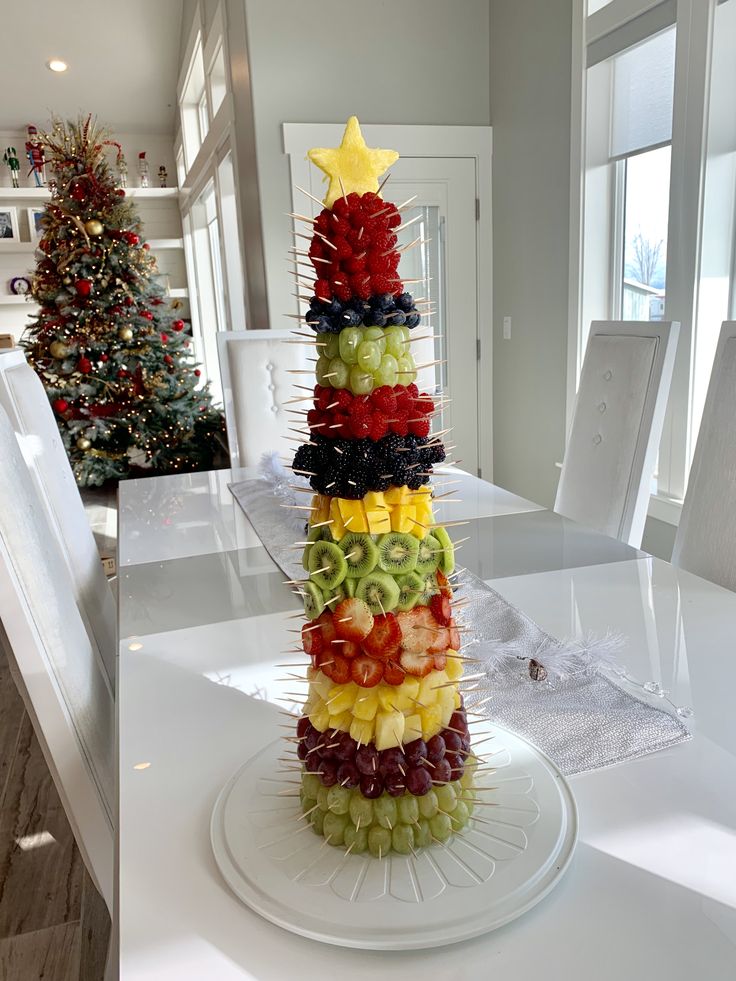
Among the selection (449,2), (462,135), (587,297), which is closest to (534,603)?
(587,297)

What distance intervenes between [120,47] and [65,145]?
168cm

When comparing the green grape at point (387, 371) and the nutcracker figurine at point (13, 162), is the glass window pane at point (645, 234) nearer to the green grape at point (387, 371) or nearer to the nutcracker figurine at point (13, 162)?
the green grape at point (387, 371)

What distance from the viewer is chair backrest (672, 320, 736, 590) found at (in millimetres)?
1420

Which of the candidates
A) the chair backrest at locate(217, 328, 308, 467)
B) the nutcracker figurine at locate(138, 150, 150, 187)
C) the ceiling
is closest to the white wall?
the chair backrest at locate(217, 328, 308, 467)

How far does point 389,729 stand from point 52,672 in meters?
0.44

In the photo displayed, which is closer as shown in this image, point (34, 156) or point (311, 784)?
point (311, 784)

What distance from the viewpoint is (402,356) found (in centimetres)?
62

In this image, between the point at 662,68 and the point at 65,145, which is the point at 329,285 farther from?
the point at 65,145

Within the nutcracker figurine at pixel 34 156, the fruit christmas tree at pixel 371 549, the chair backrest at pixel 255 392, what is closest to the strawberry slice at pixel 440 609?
the fruit christmas tree at pixel 371 549

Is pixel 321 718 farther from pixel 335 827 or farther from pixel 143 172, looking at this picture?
pixel 143 172

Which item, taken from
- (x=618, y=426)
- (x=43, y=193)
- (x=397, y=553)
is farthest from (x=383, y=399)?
(x=43, y=193)

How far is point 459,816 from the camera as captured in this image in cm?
66

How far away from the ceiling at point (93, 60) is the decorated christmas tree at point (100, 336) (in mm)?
1244

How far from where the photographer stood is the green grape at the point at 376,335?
60cm
